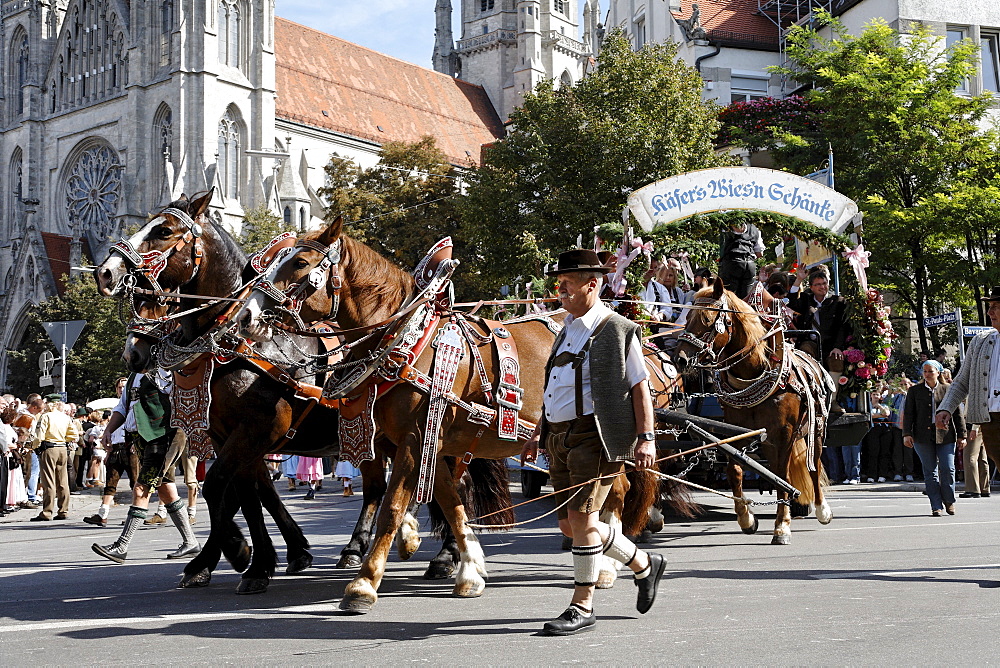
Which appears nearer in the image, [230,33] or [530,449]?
[530,449]

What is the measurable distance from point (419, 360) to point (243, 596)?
197cm

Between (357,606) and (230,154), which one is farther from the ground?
(230,154)

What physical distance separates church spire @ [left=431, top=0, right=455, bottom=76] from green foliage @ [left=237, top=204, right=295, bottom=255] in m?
41.1

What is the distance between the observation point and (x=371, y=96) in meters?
78.1

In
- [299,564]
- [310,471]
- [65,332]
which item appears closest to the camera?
[299,564]

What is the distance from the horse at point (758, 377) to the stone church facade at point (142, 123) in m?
48.6

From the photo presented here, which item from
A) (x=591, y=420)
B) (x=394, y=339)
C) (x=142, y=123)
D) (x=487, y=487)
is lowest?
(x=487, y=487)

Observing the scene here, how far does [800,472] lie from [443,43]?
92.6 metres

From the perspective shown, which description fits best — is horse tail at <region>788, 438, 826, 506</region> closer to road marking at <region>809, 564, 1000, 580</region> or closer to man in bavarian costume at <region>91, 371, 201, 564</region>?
road marking at <region>809, 564, 1000, 580</region>

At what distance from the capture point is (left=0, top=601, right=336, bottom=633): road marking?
624cm

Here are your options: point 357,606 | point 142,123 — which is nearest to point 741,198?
point 357,606

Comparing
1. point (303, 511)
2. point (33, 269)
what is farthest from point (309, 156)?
point (303, 511)

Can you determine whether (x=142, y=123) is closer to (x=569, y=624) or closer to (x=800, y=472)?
(x=800, y=472)

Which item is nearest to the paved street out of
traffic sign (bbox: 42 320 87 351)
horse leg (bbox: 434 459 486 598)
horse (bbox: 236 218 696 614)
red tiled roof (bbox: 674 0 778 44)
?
horse leg (bbox: 434 459 486 598)
